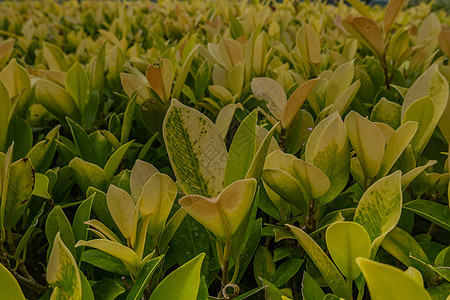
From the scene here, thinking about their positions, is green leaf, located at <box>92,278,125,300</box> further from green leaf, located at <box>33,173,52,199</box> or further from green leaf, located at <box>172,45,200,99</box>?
green leaf, located at <box>172,45,200,99</box>

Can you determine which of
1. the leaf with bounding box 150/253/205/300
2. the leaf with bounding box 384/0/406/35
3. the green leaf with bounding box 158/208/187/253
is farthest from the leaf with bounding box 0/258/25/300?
the leaf with bounding box 384/0/406/35

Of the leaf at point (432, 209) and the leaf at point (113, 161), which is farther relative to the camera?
the leaf at point (113, 161)

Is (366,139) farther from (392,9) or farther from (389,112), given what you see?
(392,9)

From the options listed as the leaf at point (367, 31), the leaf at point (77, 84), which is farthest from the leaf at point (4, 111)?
the leaf at point (367, 31)

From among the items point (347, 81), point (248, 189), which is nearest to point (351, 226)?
point (248, 189)

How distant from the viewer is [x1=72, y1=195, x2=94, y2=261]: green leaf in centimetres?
93

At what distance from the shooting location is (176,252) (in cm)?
98

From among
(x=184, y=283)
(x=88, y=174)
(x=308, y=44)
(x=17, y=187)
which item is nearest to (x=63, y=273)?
(x=184, y=283)

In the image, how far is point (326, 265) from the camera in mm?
783

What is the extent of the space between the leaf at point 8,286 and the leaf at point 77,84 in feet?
3.11

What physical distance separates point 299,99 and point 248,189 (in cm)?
50

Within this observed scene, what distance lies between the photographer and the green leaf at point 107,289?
0.88m

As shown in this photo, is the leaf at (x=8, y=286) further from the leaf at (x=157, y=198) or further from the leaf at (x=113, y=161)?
the leaf at (x=113, y=161)

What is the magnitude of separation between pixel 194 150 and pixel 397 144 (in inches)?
17.2
